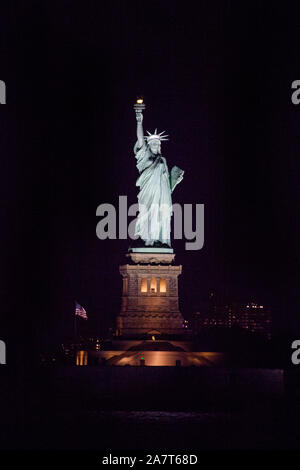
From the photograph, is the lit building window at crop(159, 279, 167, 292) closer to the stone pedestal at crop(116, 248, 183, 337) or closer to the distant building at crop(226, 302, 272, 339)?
the stone pedestal at crop(116, 248, 183, 337)

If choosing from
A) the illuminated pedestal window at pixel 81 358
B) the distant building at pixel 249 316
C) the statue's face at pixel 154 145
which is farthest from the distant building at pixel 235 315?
the illuminated pedestal window at pixel 81 358

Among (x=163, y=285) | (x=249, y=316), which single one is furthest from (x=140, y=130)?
(x=249, y=316)

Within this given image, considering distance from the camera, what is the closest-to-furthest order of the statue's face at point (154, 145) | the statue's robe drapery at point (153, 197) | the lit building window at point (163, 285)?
the lit building window at point (163, 285) → the statue's robe drapery at point (153, 197) → the statue's face at point (154, 145)

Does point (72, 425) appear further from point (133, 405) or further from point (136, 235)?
point (136, 235)

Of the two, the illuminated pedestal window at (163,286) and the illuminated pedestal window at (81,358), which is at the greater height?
the illuminated pedestal window at (163,286)

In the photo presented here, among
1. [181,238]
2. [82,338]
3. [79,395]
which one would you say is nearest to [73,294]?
[82,338]

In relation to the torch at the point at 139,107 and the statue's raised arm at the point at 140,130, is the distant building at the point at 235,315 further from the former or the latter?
the torch at the point at 139,107
